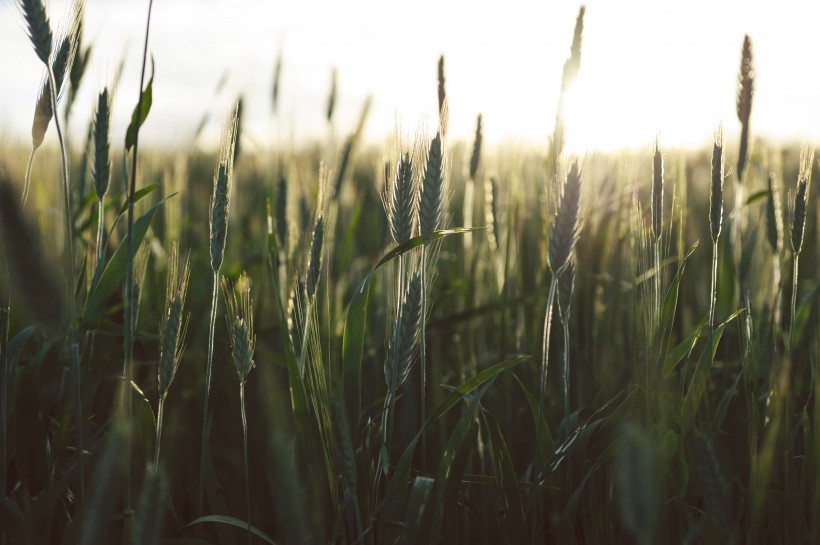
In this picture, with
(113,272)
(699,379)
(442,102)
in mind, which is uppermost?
(442,102)

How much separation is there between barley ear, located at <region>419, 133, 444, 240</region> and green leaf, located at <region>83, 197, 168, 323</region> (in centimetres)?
49

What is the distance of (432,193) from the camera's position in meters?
1.01

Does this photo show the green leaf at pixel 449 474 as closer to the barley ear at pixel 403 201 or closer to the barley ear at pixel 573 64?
the barley ear at pixel 403 201

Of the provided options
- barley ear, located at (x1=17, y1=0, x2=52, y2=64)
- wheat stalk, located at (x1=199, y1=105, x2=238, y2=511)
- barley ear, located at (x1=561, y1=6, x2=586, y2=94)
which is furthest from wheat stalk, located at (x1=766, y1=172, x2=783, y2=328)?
barley ear, located at (x1=17, y1=0, x2=52, y2=64)

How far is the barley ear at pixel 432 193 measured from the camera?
3.29ft

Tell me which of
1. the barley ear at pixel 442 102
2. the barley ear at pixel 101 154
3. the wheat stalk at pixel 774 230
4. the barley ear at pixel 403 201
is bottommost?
the wheat stalk at pixel 774 230

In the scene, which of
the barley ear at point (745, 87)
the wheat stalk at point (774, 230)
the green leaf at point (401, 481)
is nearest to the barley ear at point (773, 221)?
the wheat stalk at point (774, 230)

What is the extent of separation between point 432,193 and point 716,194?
0.46 m

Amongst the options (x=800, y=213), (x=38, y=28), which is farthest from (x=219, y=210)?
(x=800, y=213)

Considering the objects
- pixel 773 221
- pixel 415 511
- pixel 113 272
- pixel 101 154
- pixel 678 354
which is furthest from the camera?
pixel 773 221

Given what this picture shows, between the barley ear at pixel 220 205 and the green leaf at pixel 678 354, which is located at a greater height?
the barley ear at pixel 220 205

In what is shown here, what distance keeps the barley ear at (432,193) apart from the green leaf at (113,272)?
0.49 meters

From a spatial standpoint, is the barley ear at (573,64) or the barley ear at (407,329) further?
the barley ear at (573,64)

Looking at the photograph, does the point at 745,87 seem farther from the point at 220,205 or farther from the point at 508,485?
the point at 220,205
